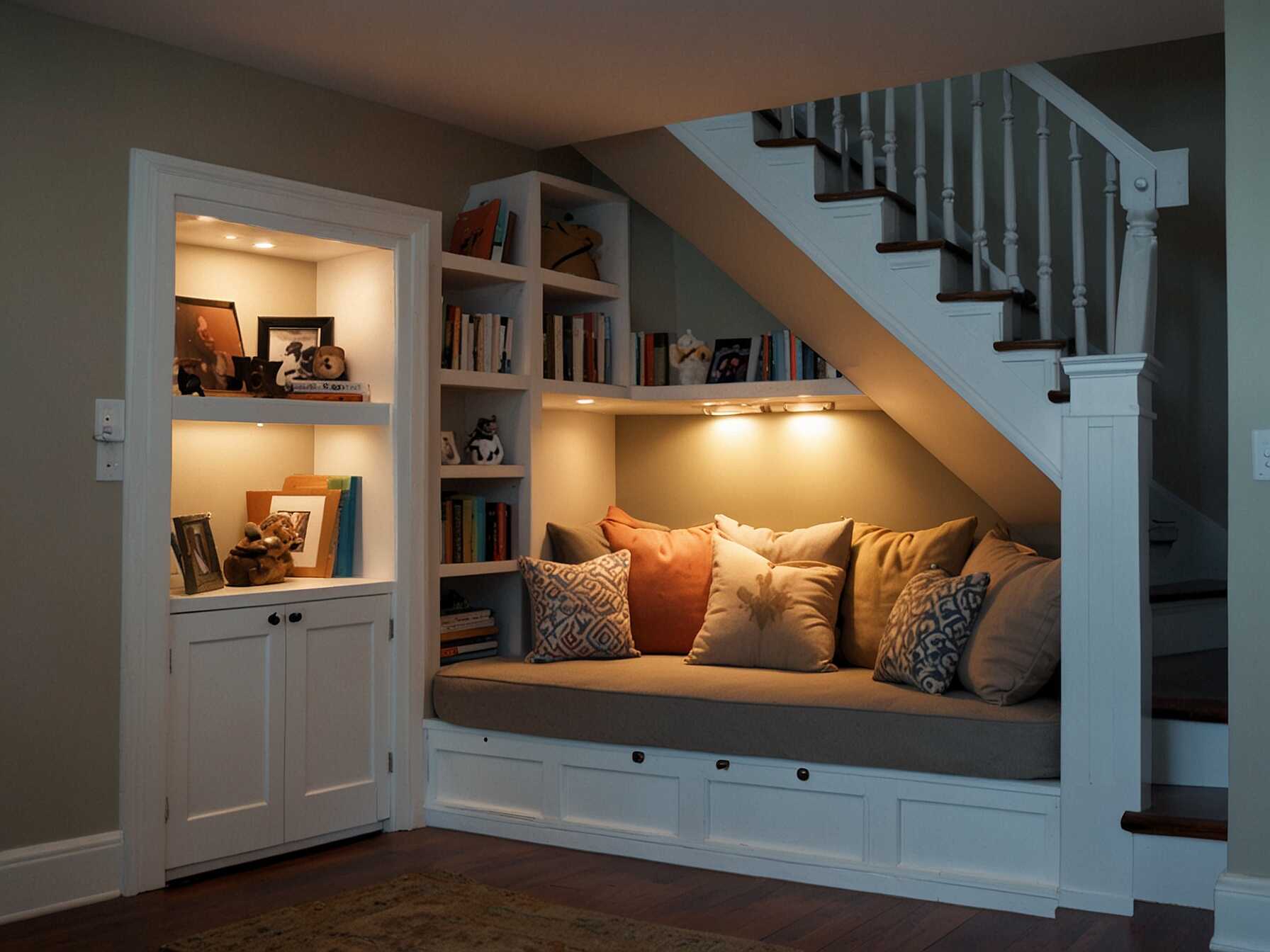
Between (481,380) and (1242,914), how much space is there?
2798 mm

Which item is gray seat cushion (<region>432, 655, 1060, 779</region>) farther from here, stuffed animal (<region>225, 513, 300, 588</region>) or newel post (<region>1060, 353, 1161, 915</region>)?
stuffed animal (<region>225, 513, 300, 588</region>)

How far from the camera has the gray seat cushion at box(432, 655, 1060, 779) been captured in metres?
3.28

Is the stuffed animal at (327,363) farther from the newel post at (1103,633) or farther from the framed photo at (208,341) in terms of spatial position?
the newel post at (1103,633)

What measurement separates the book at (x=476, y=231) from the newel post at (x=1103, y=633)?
213cm

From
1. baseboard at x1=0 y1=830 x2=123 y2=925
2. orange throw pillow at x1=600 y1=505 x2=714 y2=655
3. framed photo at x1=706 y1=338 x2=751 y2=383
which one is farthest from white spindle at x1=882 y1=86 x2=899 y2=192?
baseboard at x1=0 y1=830 x2=123 y2=925

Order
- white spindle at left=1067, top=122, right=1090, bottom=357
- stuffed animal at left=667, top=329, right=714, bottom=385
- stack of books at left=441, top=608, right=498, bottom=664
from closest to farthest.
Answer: white spindle at left=1067, top=122, right=1090, bottom=357
stack of books at left=441, top=608, right=498, bottom=664
stuffed animal at left=667, top=329, right=714, bottom=385

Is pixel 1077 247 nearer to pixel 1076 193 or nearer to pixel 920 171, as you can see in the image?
pixel 1076 193

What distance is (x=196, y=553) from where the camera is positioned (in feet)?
12.1

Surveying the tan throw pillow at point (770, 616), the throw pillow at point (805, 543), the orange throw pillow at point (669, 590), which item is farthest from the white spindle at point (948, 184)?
the orange throw pillow at point (669, 590)

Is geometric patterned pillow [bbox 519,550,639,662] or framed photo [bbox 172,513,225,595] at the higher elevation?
framed photo [bbox 172,513,225,595]

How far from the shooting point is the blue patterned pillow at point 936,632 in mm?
3539

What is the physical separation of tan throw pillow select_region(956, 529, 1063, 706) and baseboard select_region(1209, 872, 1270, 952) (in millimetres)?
706

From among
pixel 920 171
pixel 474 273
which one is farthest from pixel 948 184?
pixel 474 273

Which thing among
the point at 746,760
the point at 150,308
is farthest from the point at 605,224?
Result: the point at 746,760
